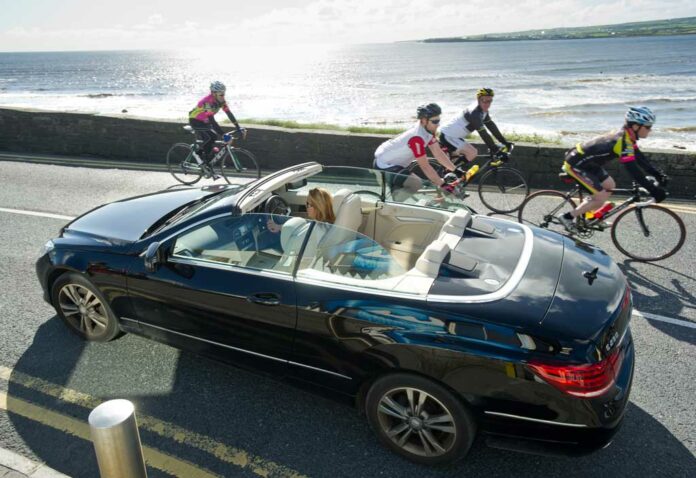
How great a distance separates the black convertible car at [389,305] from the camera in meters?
2.73

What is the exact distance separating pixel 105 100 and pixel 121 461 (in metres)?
68.3

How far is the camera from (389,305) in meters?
2.99

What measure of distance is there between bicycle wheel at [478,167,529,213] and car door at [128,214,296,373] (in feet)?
17.7

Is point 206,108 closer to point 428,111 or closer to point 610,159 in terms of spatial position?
point 428,111

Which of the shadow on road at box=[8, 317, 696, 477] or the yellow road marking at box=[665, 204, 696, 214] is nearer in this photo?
the shadow on road at box=[8, 317, 696, 477]

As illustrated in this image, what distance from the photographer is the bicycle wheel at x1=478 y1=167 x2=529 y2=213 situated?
8.21 metres

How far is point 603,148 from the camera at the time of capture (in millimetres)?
6129

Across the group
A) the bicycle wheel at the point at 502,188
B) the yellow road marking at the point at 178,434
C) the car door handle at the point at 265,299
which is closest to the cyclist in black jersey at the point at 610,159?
the bicycle wheel at the point at 502,188

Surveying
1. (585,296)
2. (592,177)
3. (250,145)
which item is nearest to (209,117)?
(250,145)

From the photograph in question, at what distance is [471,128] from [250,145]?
525 cm

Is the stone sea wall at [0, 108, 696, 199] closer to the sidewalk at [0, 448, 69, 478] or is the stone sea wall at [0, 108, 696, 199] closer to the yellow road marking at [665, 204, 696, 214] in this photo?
the yellow road marking at [665, 204, 696, 214]

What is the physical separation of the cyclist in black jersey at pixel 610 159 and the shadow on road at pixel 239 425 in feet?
10.7

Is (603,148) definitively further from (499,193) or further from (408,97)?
(408,97)

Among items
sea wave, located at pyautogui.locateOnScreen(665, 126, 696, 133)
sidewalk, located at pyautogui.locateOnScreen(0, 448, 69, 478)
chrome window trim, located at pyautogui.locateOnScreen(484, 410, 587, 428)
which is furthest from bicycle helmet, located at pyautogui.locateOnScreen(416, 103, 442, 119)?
sea wave, located at pyautogui.locateOnScreen(665, 126, 696, 133)
